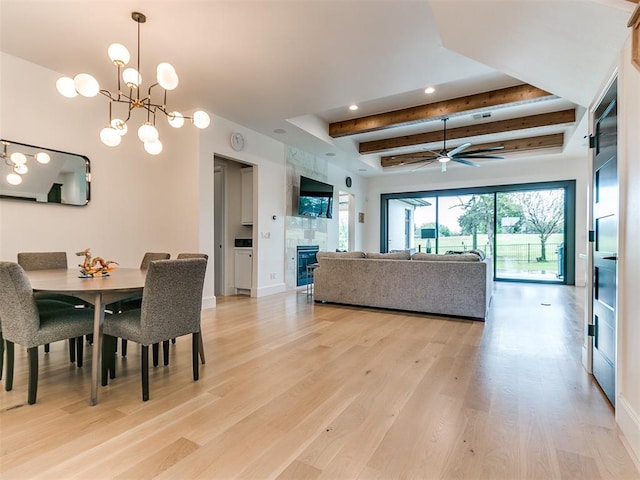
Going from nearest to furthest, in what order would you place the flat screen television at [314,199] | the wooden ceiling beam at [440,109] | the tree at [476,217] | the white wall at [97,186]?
the white wall at [97,186] → the wooden ceiling beam at [440,109] → the flat screen television at [314,199] → the tree at [476,217]

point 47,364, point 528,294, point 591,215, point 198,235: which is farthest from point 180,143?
point 528,294

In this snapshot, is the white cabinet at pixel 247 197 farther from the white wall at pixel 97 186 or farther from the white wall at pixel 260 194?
the white wall at pixel 97 186

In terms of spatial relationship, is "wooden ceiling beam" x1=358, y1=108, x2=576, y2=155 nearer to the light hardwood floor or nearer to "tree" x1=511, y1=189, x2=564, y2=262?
"tree" x1=511, y1=189, x2=564, y2=262

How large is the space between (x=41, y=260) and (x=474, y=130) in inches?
264

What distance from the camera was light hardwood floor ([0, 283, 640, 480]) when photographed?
144cm

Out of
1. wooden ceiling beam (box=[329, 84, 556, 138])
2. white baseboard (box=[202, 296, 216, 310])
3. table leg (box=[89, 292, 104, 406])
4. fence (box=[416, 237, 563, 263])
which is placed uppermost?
wooden ceiling beam (box=[329, 84, 556, 138])

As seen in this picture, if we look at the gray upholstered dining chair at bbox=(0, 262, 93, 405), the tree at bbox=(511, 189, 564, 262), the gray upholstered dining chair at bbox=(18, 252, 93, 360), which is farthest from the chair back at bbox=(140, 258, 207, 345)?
the tree at bbox=(511, 189, 564, 262)

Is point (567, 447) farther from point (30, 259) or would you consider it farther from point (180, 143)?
point (180, 143)

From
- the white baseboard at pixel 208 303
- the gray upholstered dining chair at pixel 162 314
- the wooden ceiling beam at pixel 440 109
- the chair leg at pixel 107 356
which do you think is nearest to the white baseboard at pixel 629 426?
the gray upholstered dining chair at pixel 162 314

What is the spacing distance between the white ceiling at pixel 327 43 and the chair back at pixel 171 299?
204 centimetres

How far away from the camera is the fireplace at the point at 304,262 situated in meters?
6.71

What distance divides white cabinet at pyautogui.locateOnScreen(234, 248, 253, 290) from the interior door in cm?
472

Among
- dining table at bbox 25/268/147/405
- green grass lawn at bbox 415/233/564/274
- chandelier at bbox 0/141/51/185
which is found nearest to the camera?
dining table at bbox 25/268/147/405

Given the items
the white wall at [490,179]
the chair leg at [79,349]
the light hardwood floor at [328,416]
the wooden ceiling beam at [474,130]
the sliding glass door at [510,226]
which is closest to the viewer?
the light hardwood floor at [328,416]
